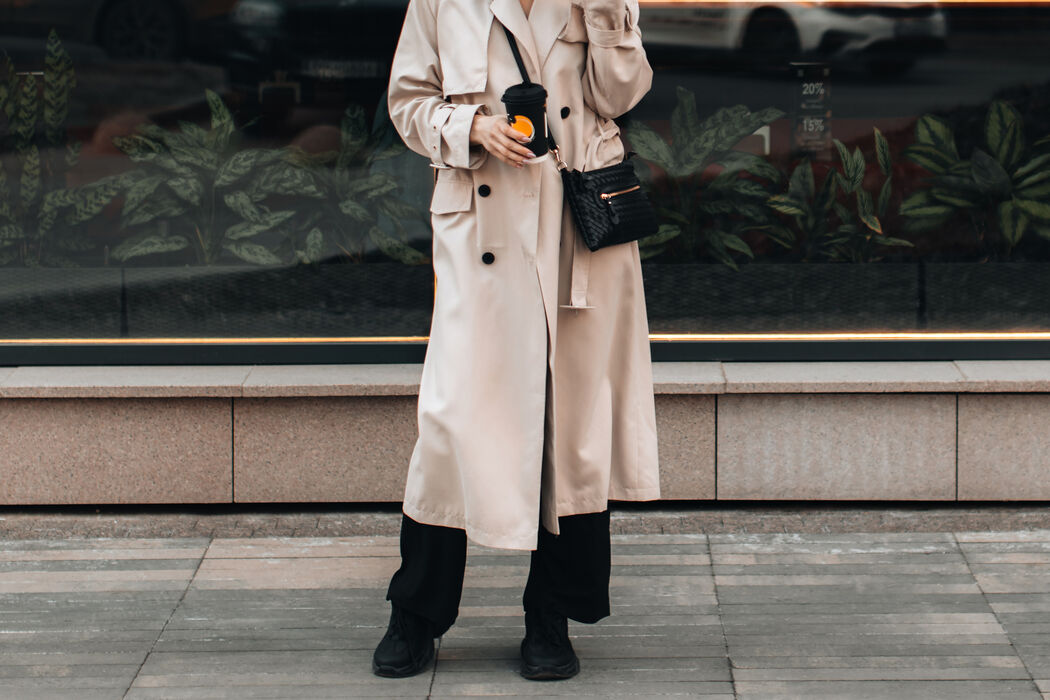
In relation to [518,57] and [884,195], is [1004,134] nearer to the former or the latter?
[884,195]

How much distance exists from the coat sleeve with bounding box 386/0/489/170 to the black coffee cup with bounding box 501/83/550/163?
5.0 inches

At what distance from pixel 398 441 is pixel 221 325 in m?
0.86

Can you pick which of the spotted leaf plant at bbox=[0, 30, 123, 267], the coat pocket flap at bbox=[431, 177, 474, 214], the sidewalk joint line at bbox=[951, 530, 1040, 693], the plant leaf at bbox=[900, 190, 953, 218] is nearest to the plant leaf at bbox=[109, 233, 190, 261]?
the spotted leaf plant at bbox=[0, 30, 123, 267]

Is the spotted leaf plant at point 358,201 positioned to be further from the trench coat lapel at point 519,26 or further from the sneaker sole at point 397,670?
the sneaker sole at point 397,670

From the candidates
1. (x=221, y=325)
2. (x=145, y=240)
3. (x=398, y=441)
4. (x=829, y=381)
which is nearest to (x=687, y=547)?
(x=829, y=381)

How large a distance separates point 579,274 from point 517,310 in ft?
0.67

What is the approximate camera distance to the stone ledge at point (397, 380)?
16.6 feet

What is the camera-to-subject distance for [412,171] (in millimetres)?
5406

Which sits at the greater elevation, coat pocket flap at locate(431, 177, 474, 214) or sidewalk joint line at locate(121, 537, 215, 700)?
coat pocket flap at locate(431, 177, 474, 214)

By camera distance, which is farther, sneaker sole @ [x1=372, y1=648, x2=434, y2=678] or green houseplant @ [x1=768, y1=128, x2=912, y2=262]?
green houseplant @ [x1=768, y1=128, x2=912, y2=262]

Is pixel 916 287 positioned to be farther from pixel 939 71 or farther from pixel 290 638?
pixel 290 638

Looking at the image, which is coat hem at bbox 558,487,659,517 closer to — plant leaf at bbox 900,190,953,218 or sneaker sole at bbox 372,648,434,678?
sneaker sole at bbox 372,648,434,678

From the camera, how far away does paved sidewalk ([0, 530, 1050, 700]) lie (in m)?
3.85

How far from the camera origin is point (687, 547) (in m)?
4.99
